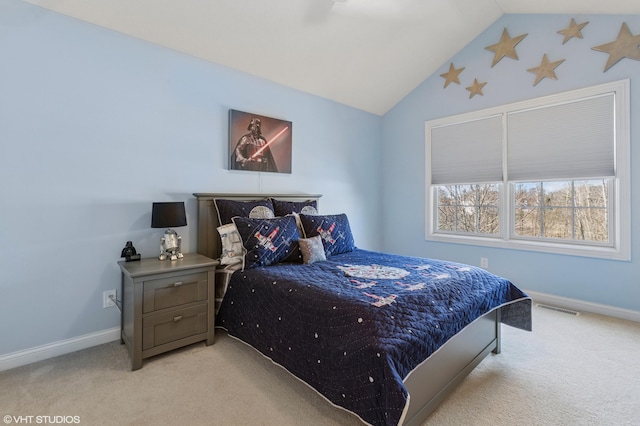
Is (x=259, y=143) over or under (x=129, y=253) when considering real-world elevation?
over

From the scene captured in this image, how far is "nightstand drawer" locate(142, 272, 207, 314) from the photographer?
2031 mm

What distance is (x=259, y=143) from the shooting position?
3166 mm

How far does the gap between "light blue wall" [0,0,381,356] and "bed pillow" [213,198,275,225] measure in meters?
0.27

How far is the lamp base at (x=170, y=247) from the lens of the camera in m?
2.44

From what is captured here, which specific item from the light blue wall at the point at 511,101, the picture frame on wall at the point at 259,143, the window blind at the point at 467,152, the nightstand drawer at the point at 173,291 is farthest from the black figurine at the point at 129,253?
the window blind at the point at 467,152

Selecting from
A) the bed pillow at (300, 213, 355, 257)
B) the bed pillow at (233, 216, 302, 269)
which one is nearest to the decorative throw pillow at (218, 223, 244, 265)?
the bed pillow at (233, 216, 302, 269)

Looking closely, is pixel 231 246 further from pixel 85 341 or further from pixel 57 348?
pixel 57 348

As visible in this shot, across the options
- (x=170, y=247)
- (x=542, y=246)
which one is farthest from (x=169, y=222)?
(x=542, y=246)

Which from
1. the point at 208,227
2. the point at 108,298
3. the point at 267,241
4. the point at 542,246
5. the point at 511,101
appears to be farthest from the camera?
the point at 511,101

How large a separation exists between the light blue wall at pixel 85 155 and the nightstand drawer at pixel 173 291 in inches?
22.4

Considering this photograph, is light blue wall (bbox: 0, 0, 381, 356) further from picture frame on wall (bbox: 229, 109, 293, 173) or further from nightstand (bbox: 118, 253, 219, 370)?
nightstand (bbox: 118, 253, 219, 370)

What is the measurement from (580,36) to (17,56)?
4750mm

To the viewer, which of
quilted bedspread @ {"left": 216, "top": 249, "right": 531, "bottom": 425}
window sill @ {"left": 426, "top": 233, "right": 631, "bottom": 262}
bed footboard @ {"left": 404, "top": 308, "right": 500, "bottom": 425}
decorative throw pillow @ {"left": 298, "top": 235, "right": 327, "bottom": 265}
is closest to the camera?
quilted bedspread @ {"left": 216, "top": 249, "right": 531, "bottom": 425}

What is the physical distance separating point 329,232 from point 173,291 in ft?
4.65
